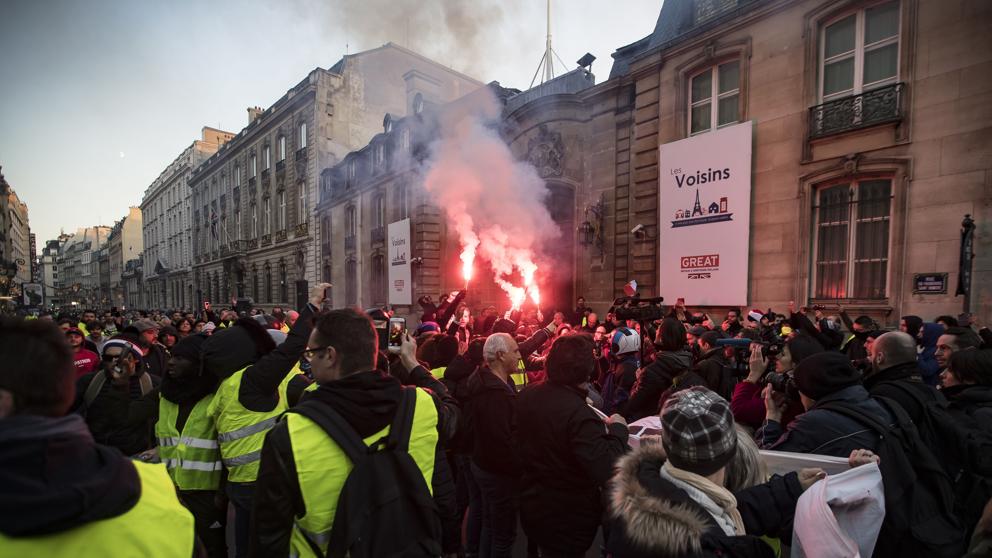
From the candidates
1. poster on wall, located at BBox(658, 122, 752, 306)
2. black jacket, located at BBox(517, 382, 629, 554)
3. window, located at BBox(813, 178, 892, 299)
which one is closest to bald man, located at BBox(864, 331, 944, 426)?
black jacket, located at BBox(517, 382, 629, 554)

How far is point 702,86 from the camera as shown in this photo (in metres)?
10.4

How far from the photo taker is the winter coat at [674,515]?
1.30m

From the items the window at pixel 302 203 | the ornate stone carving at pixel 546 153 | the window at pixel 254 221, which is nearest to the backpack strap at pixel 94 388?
the ornate stone carving at pixel 546 153

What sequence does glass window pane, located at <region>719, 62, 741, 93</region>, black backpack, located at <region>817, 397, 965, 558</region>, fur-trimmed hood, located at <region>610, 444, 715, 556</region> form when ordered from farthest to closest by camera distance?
glass window pane, located at <region>719, 62, 741, 93</region> → black backpack, located at <region>817, 397, 965, 558</region> → fur-trimmed hood, located at <region>610, 444, 715, 556</region>

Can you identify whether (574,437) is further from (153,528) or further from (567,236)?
(567,236)

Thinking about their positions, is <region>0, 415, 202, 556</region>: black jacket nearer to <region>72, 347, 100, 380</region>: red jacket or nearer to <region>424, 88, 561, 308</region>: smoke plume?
<region>72, 347, 100, 380</region>: red jacket

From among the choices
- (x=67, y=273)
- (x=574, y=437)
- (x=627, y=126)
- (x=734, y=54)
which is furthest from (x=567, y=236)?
(x=67, y=273)

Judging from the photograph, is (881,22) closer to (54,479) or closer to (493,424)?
(493,424)

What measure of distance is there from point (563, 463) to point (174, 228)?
180 feet

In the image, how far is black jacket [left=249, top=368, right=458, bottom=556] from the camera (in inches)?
Answer: 62.3

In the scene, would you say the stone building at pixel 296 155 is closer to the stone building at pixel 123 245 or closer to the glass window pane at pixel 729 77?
the glass window pane at pixel 729 77

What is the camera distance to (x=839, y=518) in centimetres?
171

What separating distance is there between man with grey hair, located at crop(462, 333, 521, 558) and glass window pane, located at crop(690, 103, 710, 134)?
31.3ft

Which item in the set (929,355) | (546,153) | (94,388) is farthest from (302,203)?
(929,355)
